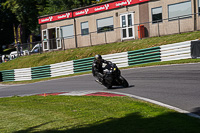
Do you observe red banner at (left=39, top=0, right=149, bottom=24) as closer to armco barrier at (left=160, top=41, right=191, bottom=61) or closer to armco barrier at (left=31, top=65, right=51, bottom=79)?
armco barrier at (left=31, top=65, right=51, bottom=79)

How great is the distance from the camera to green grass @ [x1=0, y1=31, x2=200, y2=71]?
902 inches

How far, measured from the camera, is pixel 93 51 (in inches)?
1109

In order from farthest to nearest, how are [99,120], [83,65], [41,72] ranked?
[41,72]
[83,65]
[99,120]

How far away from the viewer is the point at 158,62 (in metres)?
20.2

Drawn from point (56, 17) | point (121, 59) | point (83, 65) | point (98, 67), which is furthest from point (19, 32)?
point (98, 67)

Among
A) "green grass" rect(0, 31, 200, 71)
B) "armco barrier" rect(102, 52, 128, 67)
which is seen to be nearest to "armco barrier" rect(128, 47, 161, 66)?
"armco barrier" rect(102, 52, 128, 67)

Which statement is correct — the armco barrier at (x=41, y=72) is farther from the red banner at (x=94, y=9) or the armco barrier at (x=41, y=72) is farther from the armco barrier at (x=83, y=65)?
the red banner at (x=94, y=9)

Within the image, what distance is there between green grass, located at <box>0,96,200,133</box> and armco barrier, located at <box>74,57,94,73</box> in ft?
52.3

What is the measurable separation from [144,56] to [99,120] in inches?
607

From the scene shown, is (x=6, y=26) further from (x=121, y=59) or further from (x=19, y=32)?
(x=121, y=59)

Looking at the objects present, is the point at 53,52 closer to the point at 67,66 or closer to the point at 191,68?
the point at 67,66

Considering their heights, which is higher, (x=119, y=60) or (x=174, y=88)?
(x=119, y=60)

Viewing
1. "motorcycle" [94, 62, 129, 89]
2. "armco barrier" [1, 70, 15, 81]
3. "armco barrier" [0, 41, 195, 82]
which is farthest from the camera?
"armco barrier" [1, 70, 15, 81]

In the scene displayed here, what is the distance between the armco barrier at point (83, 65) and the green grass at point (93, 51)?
254 cm
